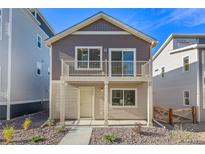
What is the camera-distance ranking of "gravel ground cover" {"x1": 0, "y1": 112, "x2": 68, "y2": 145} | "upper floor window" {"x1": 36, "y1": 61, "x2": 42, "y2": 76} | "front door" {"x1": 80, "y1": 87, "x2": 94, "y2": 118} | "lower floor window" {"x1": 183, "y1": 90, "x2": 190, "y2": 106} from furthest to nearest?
"upper floor window" {"x1": 36, "y1": 61, "x2": 42, "y2": 76} → "lower floor window" {"x1": 183, "y1": 90, "x2": 190, "y2": 106} → "front door" {"x1": 80, "y1": 87, "x2": 94, "y2": 118} → "gravel ground cover" {"x1": 0, "y1": 112, "x2": 68, "y2": 145}

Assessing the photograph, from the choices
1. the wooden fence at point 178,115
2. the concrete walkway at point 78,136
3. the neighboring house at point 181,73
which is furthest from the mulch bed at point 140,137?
the neighboring house at point 181,73

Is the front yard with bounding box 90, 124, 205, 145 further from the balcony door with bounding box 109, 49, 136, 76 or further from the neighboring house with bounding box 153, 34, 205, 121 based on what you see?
the neighboring house with bounding box 153, 34, 205, 121

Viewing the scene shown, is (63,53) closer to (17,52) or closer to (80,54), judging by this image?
(80,54)

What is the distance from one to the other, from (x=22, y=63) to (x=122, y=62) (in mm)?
7922

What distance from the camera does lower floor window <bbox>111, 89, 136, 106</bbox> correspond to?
51.4ft

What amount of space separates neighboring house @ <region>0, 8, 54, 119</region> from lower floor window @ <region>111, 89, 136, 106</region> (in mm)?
7197

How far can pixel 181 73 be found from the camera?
1914cm

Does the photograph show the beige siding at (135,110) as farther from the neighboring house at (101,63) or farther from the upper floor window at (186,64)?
the upper floor window at (186,64)

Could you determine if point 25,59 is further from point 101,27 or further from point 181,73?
point 181,73

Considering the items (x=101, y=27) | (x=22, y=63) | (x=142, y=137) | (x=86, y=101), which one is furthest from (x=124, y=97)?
(x=22, y=63)

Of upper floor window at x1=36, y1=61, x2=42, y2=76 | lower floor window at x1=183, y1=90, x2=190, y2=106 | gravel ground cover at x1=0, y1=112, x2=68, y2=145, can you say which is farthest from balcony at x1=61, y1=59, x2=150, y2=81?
upper floor window at x1=36, y1=61, x2=42, y2=76

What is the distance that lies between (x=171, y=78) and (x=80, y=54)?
1013 centimetres

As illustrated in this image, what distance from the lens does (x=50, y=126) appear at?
41.2 feet

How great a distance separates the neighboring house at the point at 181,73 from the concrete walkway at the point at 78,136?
931 centimetres
